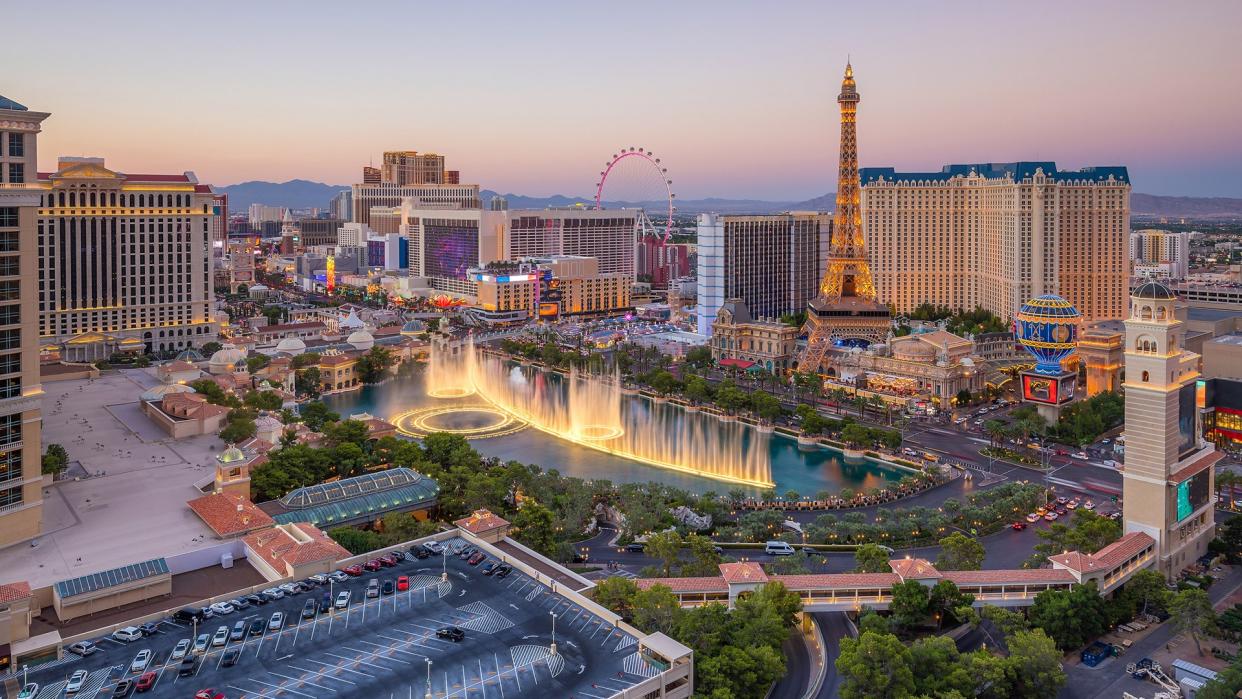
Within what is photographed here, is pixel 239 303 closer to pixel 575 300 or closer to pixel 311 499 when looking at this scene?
pixel 575 300

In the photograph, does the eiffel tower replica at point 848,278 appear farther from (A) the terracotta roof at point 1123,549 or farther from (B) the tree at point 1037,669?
(B) the tree at point 1037,669

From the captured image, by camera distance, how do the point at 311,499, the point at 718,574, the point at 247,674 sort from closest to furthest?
the point at 247,674, the point at 718,574, the point at 311,499

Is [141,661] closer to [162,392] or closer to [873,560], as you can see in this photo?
[873,560]

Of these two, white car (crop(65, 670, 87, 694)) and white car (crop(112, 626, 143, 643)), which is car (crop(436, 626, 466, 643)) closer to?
white car (crop(112, 626, 143, 643))

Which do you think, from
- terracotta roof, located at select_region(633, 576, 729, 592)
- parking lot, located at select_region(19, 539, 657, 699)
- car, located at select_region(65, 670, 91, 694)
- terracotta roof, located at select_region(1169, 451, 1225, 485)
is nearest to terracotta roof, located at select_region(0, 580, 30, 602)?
parking lot, located at select_region(19, 539, 657, 699)

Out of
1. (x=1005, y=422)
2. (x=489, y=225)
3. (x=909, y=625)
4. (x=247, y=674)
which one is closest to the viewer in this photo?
(x=247, y=674)

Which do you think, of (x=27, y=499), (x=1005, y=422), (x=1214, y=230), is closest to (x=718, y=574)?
(x=27, y=499)
